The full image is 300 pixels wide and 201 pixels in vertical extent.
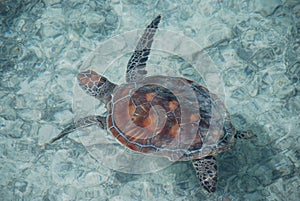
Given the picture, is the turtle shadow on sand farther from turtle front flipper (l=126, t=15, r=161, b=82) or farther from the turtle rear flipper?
turtle front flipper (l=126, t=15, r=161, b=82)

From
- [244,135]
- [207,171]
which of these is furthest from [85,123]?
[244,135]

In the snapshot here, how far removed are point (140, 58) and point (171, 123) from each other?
89 cm

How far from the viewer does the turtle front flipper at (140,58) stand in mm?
2982

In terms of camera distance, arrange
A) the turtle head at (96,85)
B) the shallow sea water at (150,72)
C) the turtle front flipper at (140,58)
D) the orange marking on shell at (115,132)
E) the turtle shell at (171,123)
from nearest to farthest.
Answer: the turtle shell at (171,123) → the orange marking on shell at (115,132) → the shallow sea water at (150,72) → the turtle head at (96,85) → the turtle front flipper at (140,58)

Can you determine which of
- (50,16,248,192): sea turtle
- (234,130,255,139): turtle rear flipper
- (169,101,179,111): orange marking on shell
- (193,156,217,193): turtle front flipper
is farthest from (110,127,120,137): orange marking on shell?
(234,130,255,139): turtle rear flipper

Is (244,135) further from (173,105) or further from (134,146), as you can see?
(134,146)

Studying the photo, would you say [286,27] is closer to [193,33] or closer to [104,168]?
[193,33]

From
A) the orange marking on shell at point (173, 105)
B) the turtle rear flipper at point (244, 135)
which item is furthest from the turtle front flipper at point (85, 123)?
the turtle rear flipper at point (244, 135)

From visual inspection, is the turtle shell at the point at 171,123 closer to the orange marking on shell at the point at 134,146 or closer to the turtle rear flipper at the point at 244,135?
the orange marking on shell at the point at 134,146

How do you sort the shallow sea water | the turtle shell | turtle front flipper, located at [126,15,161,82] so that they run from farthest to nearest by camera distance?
1. turtle front flipper, located at [126,15,161,82]
2. the shallow sea water
3. the turtle shell

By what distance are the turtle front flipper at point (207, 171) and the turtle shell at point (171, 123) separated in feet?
0.41

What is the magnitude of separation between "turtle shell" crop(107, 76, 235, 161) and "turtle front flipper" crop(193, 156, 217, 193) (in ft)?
0.41

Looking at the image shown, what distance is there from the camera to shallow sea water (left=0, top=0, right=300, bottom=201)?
2682mm

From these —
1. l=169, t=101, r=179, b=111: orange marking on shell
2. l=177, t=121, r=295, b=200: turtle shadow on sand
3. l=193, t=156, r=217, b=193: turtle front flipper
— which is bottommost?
l=177, t=121, r=295, b=200: turtle shadow on sand
